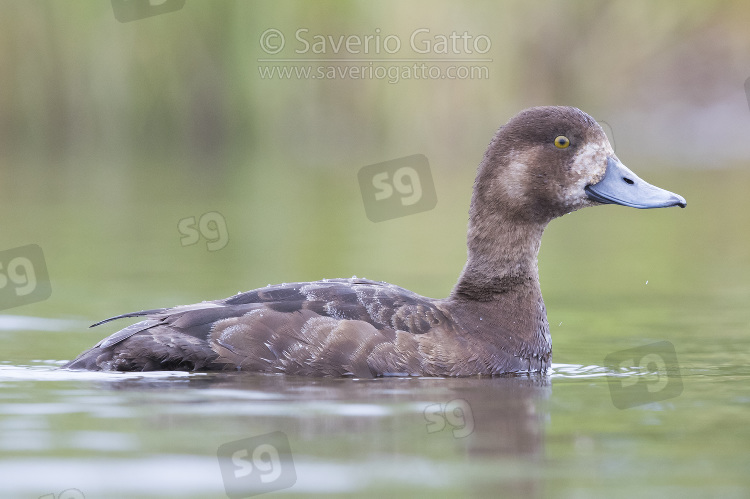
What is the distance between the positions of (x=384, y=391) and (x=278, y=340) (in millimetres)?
720

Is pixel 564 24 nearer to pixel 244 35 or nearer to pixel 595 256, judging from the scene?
pixel 244 35

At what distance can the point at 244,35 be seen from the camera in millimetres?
17969

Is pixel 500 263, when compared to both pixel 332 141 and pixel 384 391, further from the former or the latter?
pixel 332 141

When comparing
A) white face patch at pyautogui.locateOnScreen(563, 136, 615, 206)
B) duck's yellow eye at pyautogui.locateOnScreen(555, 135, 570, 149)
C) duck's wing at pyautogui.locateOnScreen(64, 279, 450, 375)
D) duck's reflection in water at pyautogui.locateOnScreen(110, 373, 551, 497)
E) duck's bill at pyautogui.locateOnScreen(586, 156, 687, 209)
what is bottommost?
duck's reflection in water at pyautogui.locateOnScreen(110, 373, 551, 497)

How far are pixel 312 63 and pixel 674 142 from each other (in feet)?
24.5

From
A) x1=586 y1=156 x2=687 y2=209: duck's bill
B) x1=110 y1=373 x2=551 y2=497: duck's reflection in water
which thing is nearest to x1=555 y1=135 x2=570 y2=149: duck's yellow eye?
x1=586 y1=156 x2=687 y2=209: duck's bill

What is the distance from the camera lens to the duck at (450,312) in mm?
6695

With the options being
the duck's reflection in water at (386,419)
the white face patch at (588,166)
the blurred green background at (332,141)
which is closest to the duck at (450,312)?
the white face patch at (588,166)

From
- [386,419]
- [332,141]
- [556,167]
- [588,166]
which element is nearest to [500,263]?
[556,167]

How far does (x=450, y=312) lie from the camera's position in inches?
283

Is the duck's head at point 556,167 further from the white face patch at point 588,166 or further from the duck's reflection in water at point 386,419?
the duck's reflection in water at point 386,419

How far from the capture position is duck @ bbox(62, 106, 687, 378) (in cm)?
670

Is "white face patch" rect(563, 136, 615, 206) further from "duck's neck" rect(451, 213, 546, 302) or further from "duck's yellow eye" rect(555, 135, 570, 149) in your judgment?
"duck's neck" rect(451, 213, 546, 302)

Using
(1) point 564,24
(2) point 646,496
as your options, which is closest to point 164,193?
(1) point 564,24
